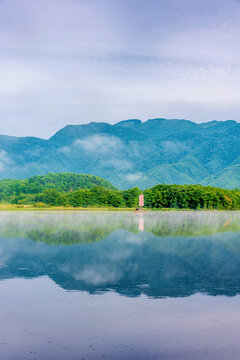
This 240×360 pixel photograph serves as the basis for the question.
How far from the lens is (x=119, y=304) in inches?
421

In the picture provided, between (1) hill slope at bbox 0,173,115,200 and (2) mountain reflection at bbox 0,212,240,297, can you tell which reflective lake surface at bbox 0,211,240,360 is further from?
(1) hill slope at bbox 0,173,115,200

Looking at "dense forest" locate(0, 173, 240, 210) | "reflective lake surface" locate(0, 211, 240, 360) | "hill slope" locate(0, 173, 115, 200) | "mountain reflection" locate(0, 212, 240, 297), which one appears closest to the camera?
"reflective lake surface" locate(0, 211, 240, 360)

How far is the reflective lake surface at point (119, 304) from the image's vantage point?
8.01 meters

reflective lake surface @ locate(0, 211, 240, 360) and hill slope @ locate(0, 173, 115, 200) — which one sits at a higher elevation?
hill slope @ locate(0, 173, 115, 200)

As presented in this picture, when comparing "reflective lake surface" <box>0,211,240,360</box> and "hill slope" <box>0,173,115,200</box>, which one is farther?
"hill slope" <box>0,173,115,200</box>

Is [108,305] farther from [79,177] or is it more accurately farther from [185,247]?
[79,177]

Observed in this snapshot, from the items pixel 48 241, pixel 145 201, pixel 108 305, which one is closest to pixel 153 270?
pixel 108 305

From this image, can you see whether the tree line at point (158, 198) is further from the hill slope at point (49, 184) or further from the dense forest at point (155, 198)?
the hill slope at point (49, 184)

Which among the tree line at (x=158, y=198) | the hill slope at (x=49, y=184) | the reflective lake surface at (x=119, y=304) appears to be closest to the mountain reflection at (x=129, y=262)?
the reflective lake surface at (x=119, y=304)

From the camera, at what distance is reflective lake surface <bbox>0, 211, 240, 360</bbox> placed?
8008mm

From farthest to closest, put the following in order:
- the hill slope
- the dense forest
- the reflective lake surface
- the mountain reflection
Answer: the hill slope, the dense forest, the mountain reflection, the reflective lake surface

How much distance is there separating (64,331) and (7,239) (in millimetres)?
16669

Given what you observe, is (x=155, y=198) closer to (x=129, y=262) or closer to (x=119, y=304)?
(x=129, y=262)

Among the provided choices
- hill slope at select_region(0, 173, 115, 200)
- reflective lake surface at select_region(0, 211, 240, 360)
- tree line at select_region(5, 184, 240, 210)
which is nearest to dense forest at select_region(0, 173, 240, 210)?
tree line at select_region(5, 184, 240, 210)
